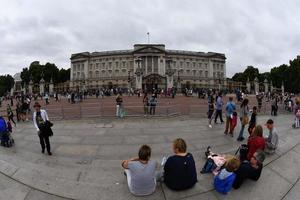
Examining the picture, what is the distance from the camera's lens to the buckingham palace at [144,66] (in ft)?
373

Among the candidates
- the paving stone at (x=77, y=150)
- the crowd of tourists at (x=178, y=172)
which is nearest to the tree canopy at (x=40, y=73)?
the paving stone at (x=77, y=150)

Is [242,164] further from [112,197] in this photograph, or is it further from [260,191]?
[112,197]

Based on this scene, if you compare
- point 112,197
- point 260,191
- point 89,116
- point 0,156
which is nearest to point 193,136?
point 260,191

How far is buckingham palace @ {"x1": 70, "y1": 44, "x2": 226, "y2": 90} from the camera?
373 ft

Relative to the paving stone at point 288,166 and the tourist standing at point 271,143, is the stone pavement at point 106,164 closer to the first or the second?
the paving stone at point 288,166

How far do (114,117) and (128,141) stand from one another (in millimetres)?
6802

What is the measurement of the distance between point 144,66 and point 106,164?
107 metres

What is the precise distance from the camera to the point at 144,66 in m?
114

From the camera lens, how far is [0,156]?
8.21m

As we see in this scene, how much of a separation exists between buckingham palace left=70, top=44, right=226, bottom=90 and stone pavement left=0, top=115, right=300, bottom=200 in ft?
335

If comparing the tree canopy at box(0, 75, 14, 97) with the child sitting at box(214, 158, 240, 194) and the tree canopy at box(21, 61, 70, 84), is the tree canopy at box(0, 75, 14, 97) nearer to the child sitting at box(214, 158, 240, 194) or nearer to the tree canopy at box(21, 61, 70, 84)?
the tree canopy at box(21, 61, 70, 84)

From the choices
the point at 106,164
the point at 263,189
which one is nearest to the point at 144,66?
the point at 106,164

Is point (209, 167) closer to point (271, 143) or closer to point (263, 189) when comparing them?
point (263, 189)

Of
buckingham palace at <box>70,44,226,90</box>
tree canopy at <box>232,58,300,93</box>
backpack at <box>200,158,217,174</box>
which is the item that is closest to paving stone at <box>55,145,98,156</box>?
backpack at <box>200,158,217,174</box>
